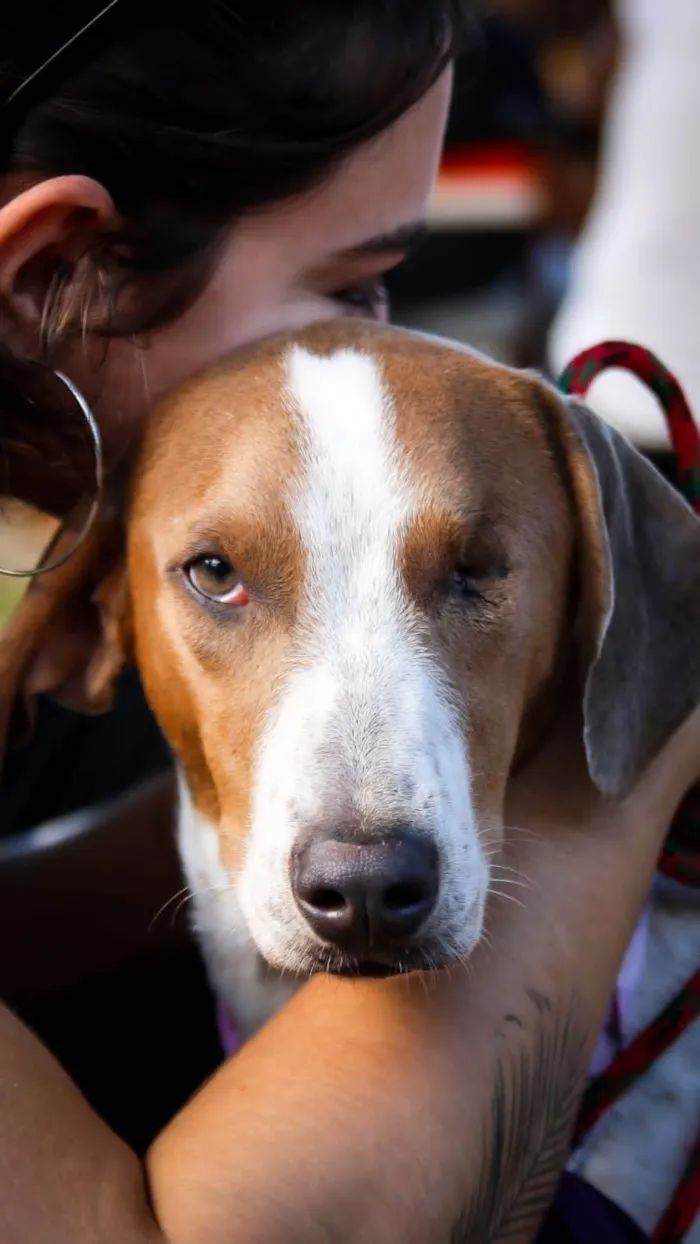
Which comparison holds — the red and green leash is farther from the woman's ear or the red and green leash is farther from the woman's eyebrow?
the woman's ear

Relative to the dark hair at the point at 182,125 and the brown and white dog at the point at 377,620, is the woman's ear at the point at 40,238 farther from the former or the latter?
the brown and white dog at the point at 377,620

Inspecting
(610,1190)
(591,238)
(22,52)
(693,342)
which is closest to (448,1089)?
(610,1190)

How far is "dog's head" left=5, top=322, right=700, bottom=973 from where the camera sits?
1.03m

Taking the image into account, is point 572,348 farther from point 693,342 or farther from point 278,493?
point 278,493

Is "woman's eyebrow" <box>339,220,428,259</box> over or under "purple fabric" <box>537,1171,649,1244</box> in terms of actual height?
over

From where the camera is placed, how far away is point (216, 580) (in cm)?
122

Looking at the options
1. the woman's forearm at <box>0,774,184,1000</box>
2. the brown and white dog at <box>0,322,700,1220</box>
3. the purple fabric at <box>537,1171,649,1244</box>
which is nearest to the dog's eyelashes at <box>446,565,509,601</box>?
the brown and white dog at <box>0,322,700,1220</box>

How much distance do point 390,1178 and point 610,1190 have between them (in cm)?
49

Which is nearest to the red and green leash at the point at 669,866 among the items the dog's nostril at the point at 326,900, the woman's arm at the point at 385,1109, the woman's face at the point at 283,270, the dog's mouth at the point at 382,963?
the woman's arm at the point at 385,1109

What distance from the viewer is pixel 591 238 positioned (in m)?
3.29

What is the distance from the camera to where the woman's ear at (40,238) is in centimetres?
115

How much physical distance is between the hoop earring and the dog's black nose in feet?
1.51

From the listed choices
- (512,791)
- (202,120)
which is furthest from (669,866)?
(202,120)

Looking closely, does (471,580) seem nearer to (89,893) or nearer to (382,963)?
(382,963)
